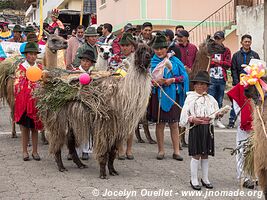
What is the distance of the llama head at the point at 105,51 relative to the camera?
28.7ft

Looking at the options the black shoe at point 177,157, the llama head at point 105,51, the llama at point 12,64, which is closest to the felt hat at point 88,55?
the llama at point 12,64

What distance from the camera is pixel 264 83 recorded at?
5.11 metres

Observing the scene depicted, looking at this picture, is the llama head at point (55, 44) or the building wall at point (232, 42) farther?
the building wall at point (232, 42)

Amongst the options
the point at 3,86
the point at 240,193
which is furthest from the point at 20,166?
the point at 240,193

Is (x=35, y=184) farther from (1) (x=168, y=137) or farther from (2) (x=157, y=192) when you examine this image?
(1) (x=168, y=137)

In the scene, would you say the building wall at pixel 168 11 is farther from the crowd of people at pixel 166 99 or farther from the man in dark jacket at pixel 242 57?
the crowd of people at pixel 166 99

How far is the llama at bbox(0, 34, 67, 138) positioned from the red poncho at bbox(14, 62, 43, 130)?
0.86 m

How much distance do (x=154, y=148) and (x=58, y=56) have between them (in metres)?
2.50

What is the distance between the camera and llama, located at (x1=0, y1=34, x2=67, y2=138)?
8203mm

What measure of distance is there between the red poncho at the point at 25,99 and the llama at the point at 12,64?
2.81ft

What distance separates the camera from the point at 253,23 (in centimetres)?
1512

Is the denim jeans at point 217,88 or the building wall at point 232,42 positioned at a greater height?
the building wall at point 232,42

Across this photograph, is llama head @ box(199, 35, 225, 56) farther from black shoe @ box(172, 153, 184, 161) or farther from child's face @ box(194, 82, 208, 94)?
child's face @ box(194, 82, 208, 94)

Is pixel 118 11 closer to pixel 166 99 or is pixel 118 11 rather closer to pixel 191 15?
pixel 191 15
